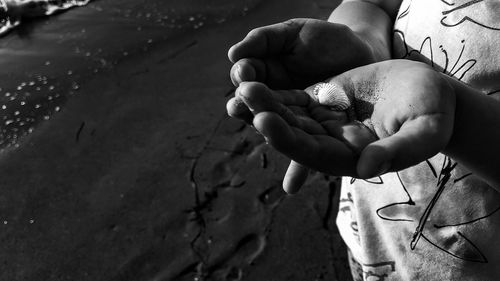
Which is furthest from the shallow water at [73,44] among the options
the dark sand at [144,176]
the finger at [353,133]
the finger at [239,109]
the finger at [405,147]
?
the finger at [405,147]

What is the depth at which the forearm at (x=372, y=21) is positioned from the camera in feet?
4.66

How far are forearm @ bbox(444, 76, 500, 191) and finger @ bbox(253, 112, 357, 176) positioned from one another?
301mm

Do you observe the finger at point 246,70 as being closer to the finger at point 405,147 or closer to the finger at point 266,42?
the finger at point 266,42

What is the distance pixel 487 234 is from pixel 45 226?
204 cm

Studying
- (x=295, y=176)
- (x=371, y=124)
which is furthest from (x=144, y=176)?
(x=371, y=124)

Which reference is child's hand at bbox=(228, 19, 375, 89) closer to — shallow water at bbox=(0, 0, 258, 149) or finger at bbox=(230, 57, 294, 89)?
finger at bbox=(230, 57, 294, 89)

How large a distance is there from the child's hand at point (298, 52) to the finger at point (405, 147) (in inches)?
15.1

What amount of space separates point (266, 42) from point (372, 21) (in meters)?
0.50

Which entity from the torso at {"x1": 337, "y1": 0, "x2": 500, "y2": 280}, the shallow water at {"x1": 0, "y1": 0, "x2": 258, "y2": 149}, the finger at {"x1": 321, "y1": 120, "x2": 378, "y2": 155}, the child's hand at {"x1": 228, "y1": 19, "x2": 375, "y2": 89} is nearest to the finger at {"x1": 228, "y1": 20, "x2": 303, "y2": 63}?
the child's hand at {"x1": 228, "y1": 19, "x2": 375, "y2": 89}

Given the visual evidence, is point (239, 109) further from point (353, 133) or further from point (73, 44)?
point (73, 44)

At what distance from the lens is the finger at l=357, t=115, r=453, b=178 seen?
0.89 m

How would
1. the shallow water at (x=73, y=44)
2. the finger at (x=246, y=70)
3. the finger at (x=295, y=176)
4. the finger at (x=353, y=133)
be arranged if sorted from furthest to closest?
the shallow water at (x=73, y=44)
the finger at (x=295, y=176)
the finger at (x=246, y=70)
the finger at (x=353, y=133)

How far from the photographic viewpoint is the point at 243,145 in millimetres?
2846

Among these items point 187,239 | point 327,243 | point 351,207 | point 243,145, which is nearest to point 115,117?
point 243,145
